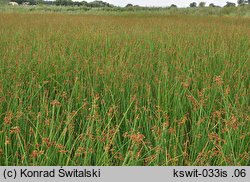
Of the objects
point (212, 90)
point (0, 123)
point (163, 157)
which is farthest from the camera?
point (212, 90)

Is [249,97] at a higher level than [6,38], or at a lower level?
lower

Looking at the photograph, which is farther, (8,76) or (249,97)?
(8,76)

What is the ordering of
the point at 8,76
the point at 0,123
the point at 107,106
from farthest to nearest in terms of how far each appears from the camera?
the point at 8,76 → the point at 107,106 → the point at 0,123

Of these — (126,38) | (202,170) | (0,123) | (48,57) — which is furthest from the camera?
(126,38)

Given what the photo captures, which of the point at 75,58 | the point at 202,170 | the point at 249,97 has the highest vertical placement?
the point at 75,58

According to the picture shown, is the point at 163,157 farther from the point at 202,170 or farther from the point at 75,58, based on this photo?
the point at 75,58

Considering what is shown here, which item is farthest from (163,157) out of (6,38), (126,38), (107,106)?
(6,38)

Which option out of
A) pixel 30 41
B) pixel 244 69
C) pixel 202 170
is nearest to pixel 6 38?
pixel 30 41

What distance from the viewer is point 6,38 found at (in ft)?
17.2

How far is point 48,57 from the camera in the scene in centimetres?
343

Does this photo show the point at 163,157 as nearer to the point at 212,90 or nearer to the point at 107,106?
the point at 107,106

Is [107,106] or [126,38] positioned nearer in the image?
[107,106]

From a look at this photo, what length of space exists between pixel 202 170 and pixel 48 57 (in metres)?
2.46

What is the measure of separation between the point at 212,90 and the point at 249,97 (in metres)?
0.38
